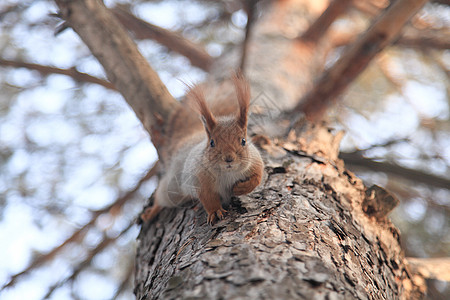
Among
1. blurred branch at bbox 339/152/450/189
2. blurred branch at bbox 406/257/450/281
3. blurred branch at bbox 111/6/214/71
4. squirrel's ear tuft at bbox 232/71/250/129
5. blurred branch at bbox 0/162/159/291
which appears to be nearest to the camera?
squirrel's ear tuft at bbox 232/71/250/129

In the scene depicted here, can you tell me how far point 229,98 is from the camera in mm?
1611

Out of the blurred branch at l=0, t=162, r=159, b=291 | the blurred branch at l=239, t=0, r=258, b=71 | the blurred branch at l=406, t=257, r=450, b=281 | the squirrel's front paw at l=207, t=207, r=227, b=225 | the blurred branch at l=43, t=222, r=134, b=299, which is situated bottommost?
the blurred branch at l=406, t=257, r=450, b=281

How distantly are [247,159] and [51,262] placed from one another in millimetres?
1172

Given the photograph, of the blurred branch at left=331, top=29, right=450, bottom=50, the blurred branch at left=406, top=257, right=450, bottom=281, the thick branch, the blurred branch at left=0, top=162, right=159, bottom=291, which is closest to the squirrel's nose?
the thick branch

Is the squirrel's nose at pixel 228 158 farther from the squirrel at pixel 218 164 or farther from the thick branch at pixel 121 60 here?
the thick branch at pixel 121 60

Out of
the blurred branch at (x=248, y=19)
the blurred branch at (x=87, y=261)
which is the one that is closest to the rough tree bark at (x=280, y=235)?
the blurred branch at (x=248, y=19)

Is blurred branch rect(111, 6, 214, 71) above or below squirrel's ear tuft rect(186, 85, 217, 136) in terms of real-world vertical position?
above

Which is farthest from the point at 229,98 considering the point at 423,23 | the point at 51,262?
the point at 423,23

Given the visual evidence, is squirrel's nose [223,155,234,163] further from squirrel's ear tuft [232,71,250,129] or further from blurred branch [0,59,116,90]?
blurred branch [0,59,116,90]

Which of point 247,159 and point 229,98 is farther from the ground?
point 229,98

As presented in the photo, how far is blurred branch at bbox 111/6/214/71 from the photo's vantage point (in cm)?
222

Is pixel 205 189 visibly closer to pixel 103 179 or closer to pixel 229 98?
pixel 229 98

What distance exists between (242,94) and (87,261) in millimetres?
1210

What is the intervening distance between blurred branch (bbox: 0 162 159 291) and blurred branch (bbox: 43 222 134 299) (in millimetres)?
100
